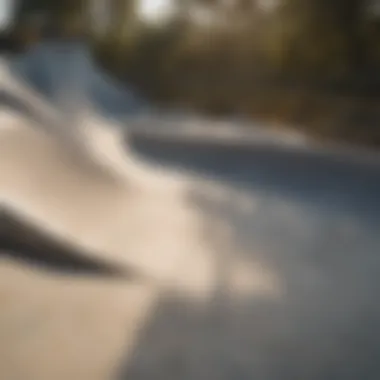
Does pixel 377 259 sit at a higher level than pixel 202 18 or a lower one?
lower

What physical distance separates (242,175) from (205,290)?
0.58 feet

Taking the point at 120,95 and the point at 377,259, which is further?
the point at 120,95

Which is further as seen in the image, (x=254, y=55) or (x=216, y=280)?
(x=254, y=55)

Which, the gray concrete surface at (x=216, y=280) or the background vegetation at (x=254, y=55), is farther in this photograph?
the background vegetation at (x=254, y=55)

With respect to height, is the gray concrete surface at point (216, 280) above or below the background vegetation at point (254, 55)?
below

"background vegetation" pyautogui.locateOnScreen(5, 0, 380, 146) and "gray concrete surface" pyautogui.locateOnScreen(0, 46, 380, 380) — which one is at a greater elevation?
"background vegetation" pyautogui.locateOnScreen(5, 0, 380, 146)

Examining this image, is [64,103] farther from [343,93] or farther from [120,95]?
[343,93]

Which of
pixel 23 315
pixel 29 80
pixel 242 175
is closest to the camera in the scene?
pixel 23 315

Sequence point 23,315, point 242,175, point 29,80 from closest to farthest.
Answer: point 23,315
point 242,175
point 29,80

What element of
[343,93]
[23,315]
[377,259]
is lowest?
[23,315]

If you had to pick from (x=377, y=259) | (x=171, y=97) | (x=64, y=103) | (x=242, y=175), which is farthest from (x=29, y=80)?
(x=377, y=259)

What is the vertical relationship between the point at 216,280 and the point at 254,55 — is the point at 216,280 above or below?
below

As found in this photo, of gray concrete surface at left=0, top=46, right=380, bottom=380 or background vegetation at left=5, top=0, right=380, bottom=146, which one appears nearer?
gray concrete surface at left=0, top=46, right=380, bottom=380

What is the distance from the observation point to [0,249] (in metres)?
0.51
